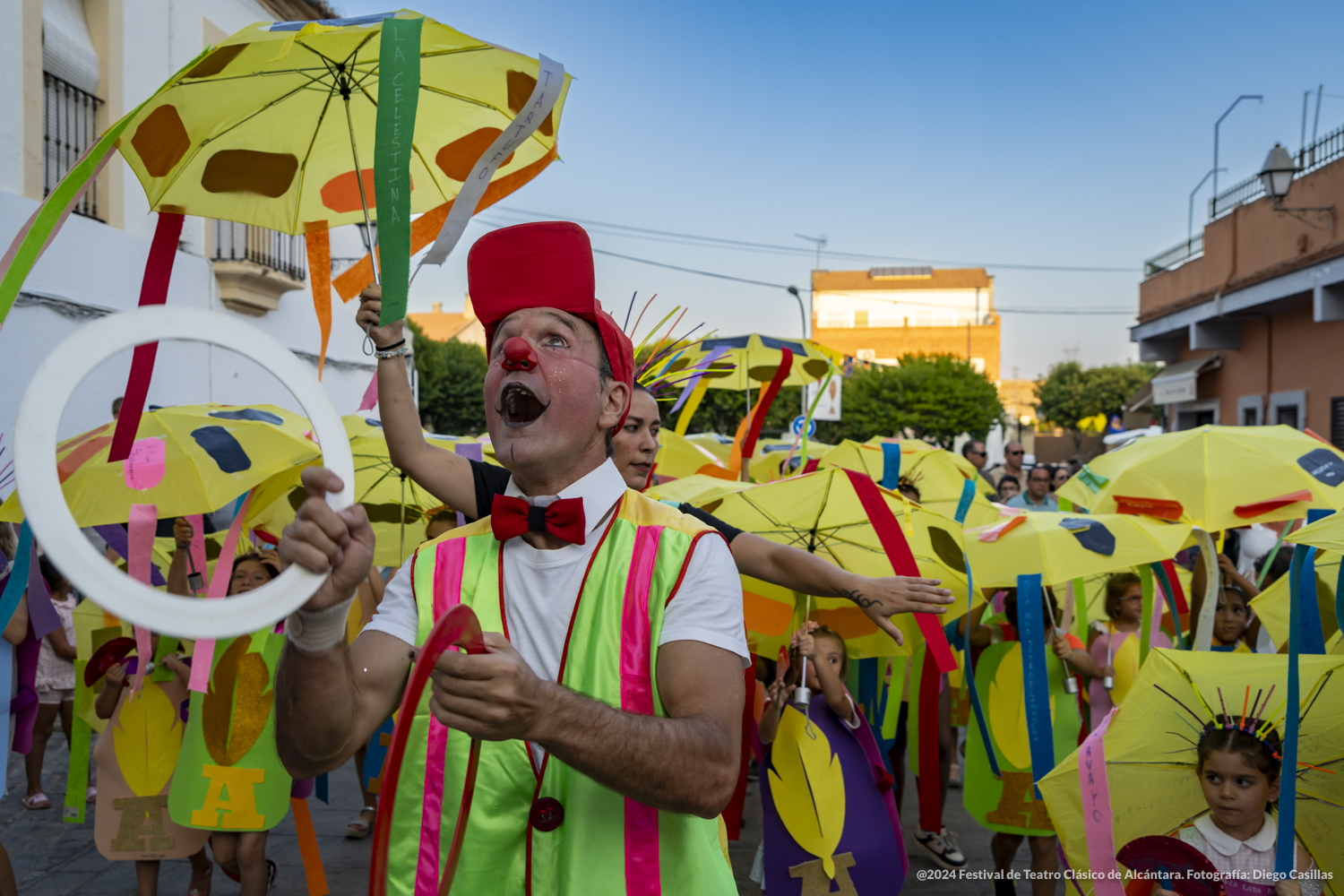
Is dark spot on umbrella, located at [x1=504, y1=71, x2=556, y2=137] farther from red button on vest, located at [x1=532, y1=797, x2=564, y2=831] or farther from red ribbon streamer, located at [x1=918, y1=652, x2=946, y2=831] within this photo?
red ribbon streamer, located at [x1=918, y1=652, x2=946, y2=831]

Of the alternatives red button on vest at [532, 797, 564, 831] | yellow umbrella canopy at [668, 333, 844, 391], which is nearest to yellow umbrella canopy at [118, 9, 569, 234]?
red button on vest at [532, 797, 564, 831]

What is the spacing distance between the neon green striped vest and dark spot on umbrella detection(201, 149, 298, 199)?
1300 mm

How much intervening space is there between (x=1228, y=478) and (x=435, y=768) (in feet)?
13.4

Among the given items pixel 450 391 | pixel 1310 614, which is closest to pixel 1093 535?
→ pixel 1310 614

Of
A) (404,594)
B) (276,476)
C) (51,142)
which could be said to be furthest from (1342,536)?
(51,142)

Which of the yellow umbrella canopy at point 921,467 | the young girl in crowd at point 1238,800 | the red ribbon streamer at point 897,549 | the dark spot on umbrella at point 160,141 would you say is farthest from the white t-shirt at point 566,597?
the yellow umbrella canopy at point 921,467

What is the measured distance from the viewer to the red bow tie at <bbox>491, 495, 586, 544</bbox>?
1.48 meters

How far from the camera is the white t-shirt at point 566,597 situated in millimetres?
1430

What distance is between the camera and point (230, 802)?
11.2 feet

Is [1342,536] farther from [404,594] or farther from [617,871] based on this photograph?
[404,594]

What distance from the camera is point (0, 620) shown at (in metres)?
2.92

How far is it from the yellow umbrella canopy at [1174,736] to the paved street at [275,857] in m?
1.64

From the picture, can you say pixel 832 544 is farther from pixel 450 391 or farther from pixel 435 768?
pixel 450 391

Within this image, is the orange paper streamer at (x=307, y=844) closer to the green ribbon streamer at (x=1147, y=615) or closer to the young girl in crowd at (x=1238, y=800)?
the young girl in crowd at (x=1238, y=800)
